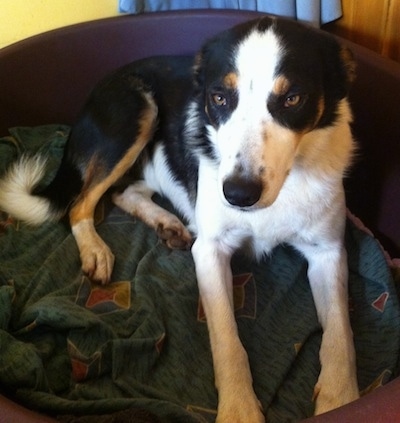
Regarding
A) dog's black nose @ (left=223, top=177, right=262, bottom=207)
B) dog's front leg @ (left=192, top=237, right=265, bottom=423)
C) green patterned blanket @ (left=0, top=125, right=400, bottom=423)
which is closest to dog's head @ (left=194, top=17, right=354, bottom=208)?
dog's black nose @ (left=223, top=177, right=262, bottom=207)

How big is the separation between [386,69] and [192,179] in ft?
2.44

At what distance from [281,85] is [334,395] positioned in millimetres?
760

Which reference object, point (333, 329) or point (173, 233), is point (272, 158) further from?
point (173, 233)

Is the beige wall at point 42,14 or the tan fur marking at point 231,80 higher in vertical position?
the tan fur marking at point 231,80

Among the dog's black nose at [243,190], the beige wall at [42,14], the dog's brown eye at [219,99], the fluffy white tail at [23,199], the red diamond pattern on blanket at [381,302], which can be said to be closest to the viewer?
the dog's black nose at [243,190]

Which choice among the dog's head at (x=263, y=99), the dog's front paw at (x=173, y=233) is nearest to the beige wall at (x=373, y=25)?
the dog's head at (x=263, y=99)

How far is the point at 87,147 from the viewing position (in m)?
2.10

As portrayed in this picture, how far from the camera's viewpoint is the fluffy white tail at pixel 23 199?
2.09 m

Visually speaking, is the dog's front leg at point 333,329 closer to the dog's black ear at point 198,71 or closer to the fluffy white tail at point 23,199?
the dog's black ear at point 198,71

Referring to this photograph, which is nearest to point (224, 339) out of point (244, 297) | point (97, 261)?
point (244, 297)

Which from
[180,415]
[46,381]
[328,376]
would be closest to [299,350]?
[328,376]

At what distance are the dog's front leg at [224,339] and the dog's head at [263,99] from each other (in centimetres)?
40

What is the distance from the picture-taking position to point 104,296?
1.91 meters

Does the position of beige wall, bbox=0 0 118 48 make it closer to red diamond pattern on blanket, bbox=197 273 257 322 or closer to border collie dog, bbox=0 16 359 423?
border collie dog, bbox=0 16 359 423
